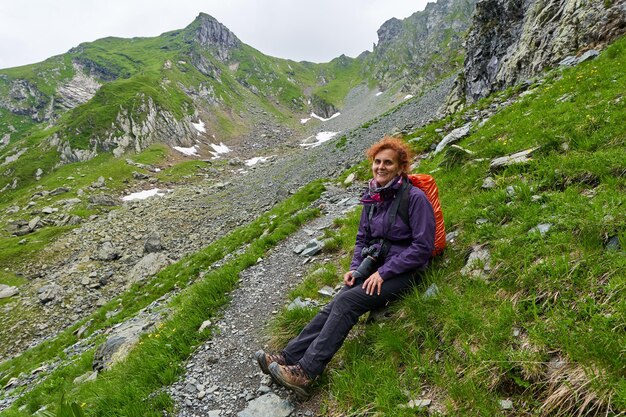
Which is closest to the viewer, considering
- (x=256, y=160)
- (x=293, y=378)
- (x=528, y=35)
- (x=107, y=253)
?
(x=293, y=378)

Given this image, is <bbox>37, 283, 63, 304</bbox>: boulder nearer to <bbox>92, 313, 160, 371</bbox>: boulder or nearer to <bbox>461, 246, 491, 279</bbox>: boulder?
<bbox>92, 313, 160, 371</bbox>: boulder

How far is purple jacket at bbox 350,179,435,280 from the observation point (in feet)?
19.0

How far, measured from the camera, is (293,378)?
5.50 m

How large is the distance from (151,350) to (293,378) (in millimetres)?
4355

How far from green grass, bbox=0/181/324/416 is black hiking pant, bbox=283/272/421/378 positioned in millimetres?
2885

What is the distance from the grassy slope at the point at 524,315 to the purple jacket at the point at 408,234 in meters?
0.59

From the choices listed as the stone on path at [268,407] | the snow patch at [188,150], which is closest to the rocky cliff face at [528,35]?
the stone on path at [268,407]

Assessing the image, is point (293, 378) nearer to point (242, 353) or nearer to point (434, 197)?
point (242, 353)

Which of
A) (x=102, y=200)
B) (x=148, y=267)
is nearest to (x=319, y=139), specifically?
(x=102, y=200)

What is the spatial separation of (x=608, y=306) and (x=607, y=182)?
3.46 meters

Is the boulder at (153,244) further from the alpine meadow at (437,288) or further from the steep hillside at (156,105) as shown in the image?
the steep hillside at (156,105)

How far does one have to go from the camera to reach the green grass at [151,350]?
21.7ft

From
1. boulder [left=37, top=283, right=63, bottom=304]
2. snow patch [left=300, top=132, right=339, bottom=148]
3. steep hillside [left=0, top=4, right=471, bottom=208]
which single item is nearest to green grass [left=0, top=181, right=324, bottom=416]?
boulder [left=37, top=283, right=63, bottom=304]

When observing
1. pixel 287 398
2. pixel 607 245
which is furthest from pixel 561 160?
pixel 287 398
